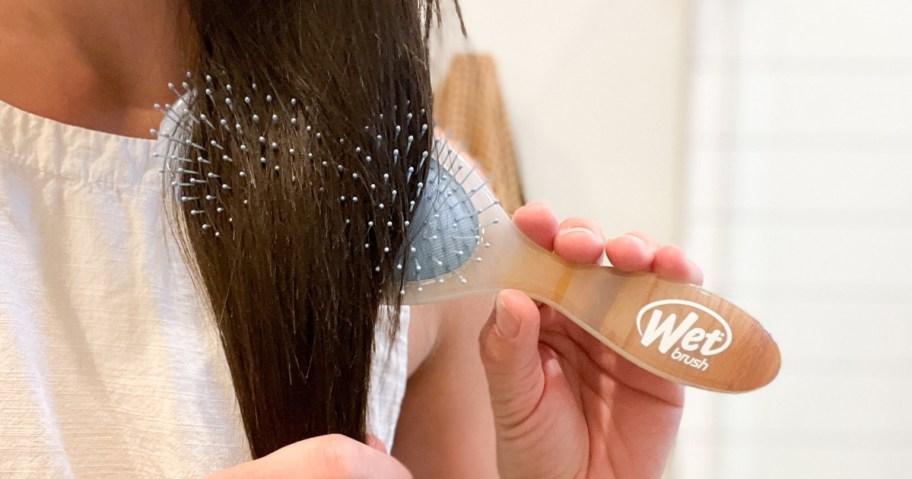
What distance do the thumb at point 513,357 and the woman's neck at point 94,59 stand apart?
0.26 meters

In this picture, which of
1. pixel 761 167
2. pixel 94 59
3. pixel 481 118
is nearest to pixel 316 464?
pixel 94 59

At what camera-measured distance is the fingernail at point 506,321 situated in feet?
1.34

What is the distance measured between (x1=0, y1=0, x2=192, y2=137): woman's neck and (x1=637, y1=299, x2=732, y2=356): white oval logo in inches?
13.5

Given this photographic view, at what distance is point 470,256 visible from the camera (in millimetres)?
419

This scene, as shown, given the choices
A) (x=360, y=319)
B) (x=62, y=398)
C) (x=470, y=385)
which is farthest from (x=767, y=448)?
(x=62, y=398)

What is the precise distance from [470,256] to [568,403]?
0.13m

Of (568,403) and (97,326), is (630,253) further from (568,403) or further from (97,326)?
(97,326)

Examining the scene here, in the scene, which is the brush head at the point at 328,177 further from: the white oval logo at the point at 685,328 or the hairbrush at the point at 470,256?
the white oval logo at the point at 685,328

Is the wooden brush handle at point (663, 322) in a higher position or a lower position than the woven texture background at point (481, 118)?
lower

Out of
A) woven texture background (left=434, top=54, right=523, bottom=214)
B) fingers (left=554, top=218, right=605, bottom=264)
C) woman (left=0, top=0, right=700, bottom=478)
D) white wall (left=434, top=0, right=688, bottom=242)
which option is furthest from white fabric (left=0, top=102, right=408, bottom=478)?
white wall (left=434, top=0, right=688, bottom=242)

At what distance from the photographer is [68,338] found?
43cm

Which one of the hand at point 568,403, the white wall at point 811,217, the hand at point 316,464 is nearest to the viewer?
the hand at point 316,464

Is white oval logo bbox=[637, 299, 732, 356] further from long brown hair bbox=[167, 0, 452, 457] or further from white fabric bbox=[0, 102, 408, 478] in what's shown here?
white fabric bbox=[0, 102, 408, 478]

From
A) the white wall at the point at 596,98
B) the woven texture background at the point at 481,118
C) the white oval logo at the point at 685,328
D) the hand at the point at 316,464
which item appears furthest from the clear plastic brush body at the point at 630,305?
the white wall at the point at 596,98
